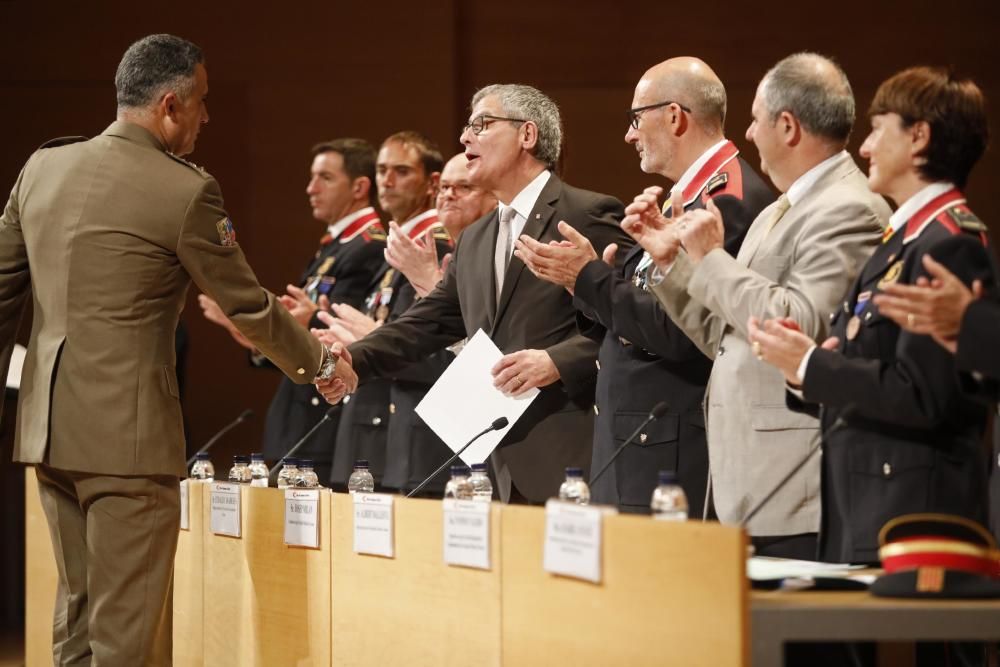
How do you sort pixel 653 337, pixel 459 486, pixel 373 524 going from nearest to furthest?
pixel 459 486, pixel 373 524, pixel 653 337

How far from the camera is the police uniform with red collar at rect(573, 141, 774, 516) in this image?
281 centimetres

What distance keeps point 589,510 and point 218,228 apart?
119 centimetres

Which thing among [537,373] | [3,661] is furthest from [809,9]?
[3,661]

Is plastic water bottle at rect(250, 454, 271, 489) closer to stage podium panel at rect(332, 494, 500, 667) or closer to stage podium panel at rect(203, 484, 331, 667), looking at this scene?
stage podium panel at rect(203, 484, 331, 667)

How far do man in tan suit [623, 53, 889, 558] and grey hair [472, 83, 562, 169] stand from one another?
0.97 meters

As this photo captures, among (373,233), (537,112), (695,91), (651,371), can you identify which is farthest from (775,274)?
(373,233)

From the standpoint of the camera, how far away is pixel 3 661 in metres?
4.95

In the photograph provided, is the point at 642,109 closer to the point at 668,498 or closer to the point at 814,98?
the point at 814,98

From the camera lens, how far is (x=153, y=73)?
2.90m

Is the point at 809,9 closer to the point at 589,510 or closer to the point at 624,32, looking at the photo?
the point at 624,32

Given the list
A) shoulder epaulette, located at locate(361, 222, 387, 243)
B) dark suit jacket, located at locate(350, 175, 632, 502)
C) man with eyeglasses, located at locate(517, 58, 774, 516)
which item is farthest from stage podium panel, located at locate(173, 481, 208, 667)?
shoulder epaulette, located at locate(361, 222, 387, 243)

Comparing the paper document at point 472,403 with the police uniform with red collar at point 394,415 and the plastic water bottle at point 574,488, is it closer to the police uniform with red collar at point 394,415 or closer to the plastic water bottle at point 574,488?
the plastic water bottle at point 574,488

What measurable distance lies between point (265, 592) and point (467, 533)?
32.1 inches

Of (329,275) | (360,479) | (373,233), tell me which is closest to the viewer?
(360,479)
